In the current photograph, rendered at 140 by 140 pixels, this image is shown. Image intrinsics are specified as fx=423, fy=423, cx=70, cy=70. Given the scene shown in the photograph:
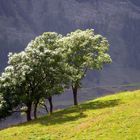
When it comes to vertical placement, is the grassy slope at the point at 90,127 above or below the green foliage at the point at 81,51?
below

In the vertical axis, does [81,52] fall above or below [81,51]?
below

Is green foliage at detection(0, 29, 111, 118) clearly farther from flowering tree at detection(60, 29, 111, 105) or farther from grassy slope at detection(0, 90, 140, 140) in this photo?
grassy slope at detection(0, 90, 140, 140)

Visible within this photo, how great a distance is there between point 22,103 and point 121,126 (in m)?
27.3

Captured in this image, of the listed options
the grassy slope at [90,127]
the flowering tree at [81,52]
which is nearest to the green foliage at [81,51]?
the flowering tree at [81,52]

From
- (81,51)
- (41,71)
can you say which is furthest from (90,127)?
(81,51)

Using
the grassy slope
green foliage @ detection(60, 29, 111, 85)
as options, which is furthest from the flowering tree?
the grassy slope

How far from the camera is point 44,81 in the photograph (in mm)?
70312

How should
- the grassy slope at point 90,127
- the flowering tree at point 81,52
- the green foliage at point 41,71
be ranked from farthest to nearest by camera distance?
the flowering tree at point 81,52 → the green foliage at point 41,71 → the grassy slope at point 90,127

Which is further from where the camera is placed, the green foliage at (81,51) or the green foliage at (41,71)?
the green foliage at (81,51)

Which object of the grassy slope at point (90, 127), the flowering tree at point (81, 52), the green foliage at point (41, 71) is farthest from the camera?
the flowering tree at point (81, 52)

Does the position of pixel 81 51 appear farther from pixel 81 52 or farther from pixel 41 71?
pixel 41 71

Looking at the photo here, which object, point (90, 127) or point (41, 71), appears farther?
point (41, 71)

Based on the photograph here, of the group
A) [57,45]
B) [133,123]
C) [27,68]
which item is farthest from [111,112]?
[57,45]

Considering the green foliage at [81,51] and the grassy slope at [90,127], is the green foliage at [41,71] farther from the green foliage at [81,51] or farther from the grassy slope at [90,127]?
the grassy slope at [90,127]
